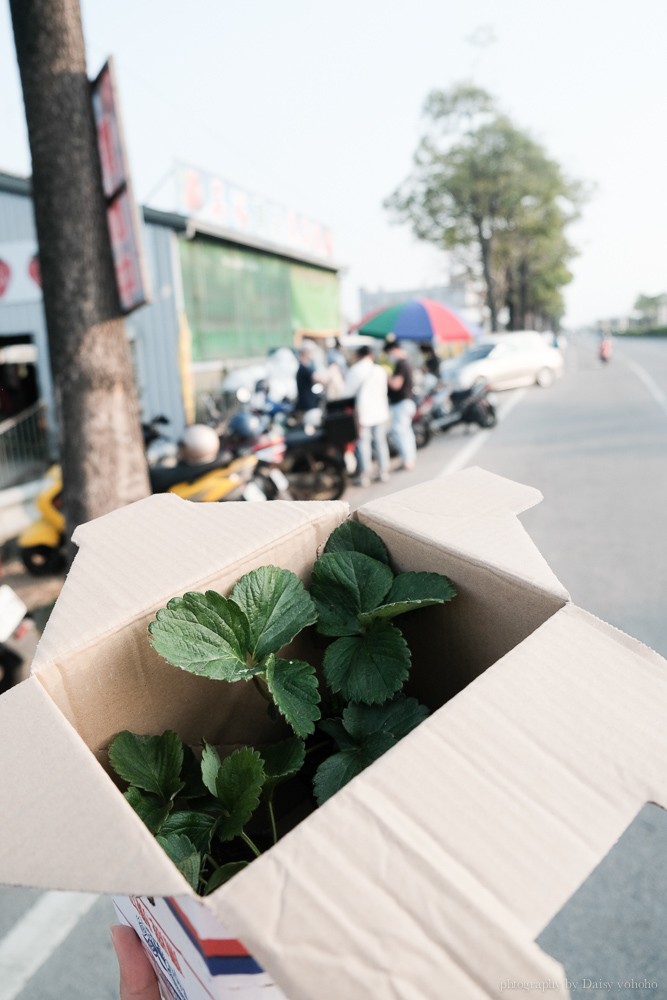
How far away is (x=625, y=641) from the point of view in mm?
803

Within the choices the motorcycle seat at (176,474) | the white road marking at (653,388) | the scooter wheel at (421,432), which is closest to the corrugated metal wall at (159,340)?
the scooter wheel at (421,432)

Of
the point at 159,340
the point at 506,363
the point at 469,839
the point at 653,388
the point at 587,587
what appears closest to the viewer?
the point at 469,839

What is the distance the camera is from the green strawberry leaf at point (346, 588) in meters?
1.04

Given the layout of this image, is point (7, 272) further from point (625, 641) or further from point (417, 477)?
point (625, 641)

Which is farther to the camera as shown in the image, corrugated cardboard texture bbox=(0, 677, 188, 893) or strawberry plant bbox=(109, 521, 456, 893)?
strawberry plant bbox=(109, 521, 456, 893)

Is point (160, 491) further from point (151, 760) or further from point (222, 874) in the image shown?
point (222, 874)

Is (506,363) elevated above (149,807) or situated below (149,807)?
above

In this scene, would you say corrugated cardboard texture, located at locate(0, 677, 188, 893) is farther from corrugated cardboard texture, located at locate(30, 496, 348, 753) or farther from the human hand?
the human hand

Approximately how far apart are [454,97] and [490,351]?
20.9 meters

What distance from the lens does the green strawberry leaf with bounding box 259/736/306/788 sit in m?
0.90

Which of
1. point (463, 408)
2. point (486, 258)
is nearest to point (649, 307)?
point (486, 258)

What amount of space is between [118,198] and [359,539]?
3463 millimetres

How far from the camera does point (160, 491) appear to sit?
5199 millimetres

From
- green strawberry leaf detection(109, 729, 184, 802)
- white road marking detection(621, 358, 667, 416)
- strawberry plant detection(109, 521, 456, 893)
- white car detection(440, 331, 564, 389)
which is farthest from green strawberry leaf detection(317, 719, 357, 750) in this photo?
white car detection(440, 331, 564, 389)
